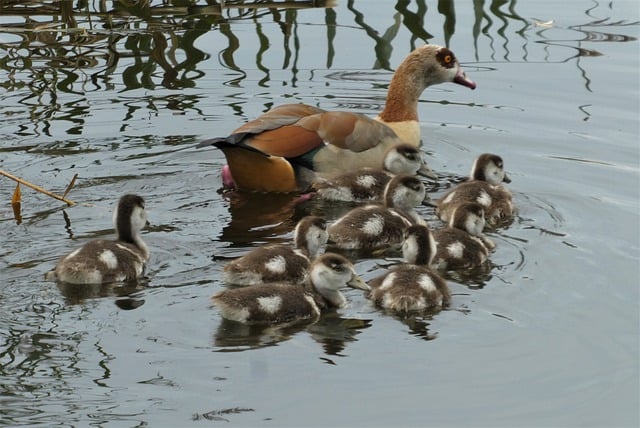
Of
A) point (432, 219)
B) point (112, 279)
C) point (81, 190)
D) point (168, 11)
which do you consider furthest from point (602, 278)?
point (168, 11)

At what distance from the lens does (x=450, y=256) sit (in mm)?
8305

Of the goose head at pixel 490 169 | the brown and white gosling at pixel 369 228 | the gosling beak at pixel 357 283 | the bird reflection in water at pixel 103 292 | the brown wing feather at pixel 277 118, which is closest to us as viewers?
the bird reflection in water at pixel 103 292

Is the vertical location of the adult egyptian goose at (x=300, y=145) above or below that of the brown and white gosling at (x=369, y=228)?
above

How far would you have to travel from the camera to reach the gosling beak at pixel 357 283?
770 centimetres

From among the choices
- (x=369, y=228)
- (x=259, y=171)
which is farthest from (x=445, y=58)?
(x=369, y=228)

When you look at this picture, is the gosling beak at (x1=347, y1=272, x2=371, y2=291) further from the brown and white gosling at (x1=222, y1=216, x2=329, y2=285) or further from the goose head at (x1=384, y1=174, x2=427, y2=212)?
the goose head at (x1=384, y1=174, x2=427, y2=212)

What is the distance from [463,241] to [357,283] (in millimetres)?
924

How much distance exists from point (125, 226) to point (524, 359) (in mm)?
2771

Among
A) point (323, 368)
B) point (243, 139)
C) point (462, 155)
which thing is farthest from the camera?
point (462, 155)

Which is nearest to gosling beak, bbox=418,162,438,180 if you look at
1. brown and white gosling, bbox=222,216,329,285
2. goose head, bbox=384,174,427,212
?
goose head, bbox=384,174,427,212

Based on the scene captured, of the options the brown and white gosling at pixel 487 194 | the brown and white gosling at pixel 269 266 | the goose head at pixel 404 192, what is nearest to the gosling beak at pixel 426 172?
the brown and white gosling at pixel 487 194

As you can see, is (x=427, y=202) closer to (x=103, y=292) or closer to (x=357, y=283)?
(x=357, y=283)

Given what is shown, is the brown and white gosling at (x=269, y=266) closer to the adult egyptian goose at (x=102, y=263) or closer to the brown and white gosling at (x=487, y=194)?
the adult egyptian goose at (x=102, y=263)

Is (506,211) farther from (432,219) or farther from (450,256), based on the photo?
(450,256)
